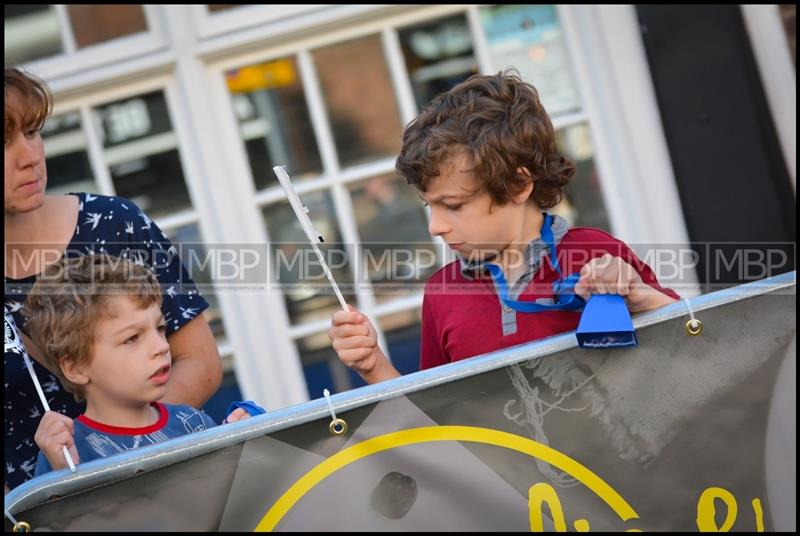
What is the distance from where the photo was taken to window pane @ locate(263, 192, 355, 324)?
380 centimetres

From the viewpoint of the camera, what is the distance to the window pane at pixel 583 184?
12.4ft

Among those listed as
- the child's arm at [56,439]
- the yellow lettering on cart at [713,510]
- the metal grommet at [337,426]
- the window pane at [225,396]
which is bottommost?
the yellow lettering on cart at [713,510]

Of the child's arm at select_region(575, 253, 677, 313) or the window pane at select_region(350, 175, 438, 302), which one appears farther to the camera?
the window pane at select_region(350, 175, 438, 302)

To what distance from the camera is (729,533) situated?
175 cm

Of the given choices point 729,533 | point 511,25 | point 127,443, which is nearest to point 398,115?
point 511,25

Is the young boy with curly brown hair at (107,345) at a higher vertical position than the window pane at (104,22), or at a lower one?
lower

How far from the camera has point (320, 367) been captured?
380 centimetres

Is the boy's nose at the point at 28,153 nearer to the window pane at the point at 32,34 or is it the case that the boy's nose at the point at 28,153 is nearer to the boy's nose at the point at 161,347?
the boy's nose at the point at 161,347

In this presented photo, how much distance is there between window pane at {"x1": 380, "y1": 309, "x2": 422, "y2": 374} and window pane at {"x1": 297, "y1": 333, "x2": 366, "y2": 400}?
155 mm

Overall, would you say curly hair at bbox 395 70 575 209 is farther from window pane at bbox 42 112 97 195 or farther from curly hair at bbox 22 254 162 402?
window pane at bbox 42 112 97 195

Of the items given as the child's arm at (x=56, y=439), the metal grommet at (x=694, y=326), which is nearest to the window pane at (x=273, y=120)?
the child's arm at (x=56, y=439)

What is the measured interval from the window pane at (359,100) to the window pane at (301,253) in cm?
20

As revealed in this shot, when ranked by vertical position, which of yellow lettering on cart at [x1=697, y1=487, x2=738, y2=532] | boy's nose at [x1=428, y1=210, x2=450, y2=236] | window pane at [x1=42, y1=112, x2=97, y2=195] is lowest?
yellow lettering on cart at [x1=697, y1=487, x2=738, y2=532]

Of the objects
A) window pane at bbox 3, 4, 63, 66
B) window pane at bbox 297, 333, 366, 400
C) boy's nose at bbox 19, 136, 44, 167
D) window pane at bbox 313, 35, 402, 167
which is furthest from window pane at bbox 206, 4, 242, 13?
boy's nose at bbox 19, 136, 44, 167
